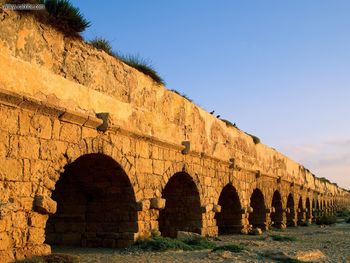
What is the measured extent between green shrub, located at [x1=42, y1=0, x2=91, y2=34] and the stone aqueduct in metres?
0.18

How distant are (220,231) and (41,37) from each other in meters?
9.33

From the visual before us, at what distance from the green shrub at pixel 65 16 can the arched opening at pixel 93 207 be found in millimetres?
2186

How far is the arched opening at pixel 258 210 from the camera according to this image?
16578 mm

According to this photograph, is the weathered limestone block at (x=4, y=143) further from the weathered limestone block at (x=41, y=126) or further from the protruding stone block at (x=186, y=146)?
the protruding stone block at (x=186, y=146)

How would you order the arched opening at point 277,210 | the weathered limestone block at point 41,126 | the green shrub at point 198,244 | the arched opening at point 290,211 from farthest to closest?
the arched opening at point 290,211
the arched opening at point 277,210
the green shrub at point 198,244
the weathered limestone block at point 41,126

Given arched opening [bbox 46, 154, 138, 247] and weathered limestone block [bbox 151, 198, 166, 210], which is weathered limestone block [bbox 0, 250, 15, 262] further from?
weathered limestone block [bbox 151, 198, 166, 210]

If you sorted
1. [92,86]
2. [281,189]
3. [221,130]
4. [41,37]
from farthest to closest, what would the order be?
[281,189]
[221,130]
[92,86]
[41,37]

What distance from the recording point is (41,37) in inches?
260

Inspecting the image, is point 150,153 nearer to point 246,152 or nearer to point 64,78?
point 64,78

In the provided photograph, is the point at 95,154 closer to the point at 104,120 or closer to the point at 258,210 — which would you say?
the point at 104,120

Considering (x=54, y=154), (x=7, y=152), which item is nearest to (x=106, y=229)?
(x=54, y=154)

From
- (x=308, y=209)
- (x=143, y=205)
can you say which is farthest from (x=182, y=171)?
(x=308, y=209)

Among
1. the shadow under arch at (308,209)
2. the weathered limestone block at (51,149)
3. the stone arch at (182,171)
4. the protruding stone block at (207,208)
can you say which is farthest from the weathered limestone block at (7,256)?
the shadow under arch at (308,209)

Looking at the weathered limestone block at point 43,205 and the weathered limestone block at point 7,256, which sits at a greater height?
the weathered limestone block at point 43,205
